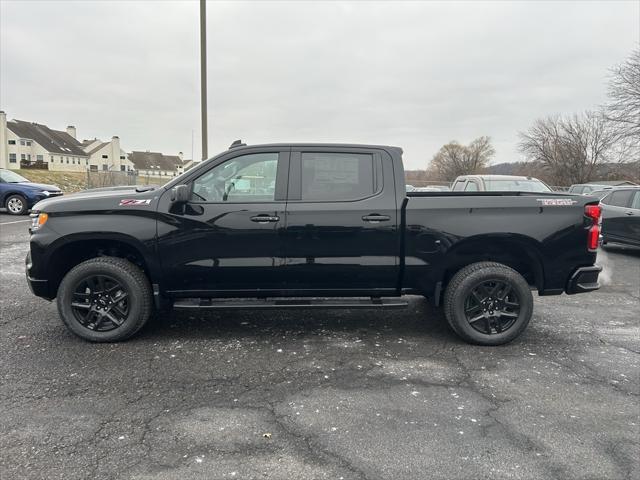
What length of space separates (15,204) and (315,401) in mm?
16347

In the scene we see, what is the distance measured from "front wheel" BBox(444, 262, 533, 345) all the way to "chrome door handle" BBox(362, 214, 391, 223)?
0.92m

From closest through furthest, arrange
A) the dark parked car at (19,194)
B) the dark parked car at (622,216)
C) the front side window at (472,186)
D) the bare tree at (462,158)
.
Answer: the dark parked car at (622,216)
the front side window at (472,186)
the dark parked car at (19,194)
the bare tree at (462,158)

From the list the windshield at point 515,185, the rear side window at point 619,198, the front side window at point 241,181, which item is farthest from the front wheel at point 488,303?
the rear side window at point 619,198

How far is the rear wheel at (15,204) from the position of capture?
15.7 m

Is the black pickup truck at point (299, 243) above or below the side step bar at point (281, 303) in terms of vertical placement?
above

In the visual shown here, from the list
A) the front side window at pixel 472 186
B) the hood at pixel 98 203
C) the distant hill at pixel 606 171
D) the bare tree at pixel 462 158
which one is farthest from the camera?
the bare tree at pixel 462 158

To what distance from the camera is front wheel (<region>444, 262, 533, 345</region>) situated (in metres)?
4.38

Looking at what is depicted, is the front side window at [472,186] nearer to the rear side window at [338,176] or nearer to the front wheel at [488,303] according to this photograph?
the front wheel at [488,303]

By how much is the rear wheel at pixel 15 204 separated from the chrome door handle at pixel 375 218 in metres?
15.5

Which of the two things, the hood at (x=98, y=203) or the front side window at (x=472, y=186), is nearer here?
the hood at (x=98, y=203)

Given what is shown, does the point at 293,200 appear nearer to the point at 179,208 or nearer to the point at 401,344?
A: the point at 179,208

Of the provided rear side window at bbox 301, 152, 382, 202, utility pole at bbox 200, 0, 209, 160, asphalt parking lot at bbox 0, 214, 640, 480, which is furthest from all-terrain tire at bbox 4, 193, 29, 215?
rear side window at bbox 301, 152, 382, 202

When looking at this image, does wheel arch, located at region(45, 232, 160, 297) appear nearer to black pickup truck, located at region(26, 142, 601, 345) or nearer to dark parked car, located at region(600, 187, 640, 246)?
black pickup truck, located at region(26, 142, 601, 345)

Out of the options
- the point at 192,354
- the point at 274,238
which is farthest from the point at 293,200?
the point at 192,354
